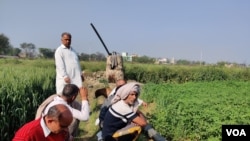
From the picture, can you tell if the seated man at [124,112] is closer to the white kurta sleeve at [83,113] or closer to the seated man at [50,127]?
the white kurta sleeve at [83,113]

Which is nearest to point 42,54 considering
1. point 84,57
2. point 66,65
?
point 84,57

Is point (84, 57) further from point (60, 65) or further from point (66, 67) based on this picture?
point (60, 65)

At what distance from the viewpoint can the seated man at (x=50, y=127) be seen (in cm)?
275

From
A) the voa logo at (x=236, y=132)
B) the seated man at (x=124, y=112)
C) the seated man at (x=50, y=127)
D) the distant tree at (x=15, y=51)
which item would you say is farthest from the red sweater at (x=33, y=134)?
the distant tree at (x=15, y=51)

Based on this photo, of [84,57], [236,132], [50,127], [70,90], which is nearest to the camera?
[50,127]

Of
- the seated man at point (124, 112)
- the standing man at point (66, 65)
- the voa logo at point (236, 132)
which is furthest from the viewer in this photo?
the standing man at point (66, 65)

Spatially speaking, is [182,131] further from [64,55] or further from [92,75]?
[92,75]

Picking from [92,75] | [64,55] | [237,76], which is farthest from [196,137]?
[237,76]

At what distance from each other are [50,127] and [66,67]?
393cm

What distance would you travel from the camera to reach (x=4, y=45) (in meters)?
62.1

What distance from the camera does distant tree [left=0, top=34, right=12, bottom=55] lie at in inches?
2405

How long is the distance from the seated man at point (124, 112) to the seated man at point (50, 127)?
173cm

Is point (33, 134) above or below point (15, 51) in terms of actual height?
below

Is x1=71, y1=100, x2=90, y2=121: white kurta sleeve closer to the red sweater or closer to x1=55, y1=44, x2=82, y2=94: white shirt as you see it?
the red sweater
